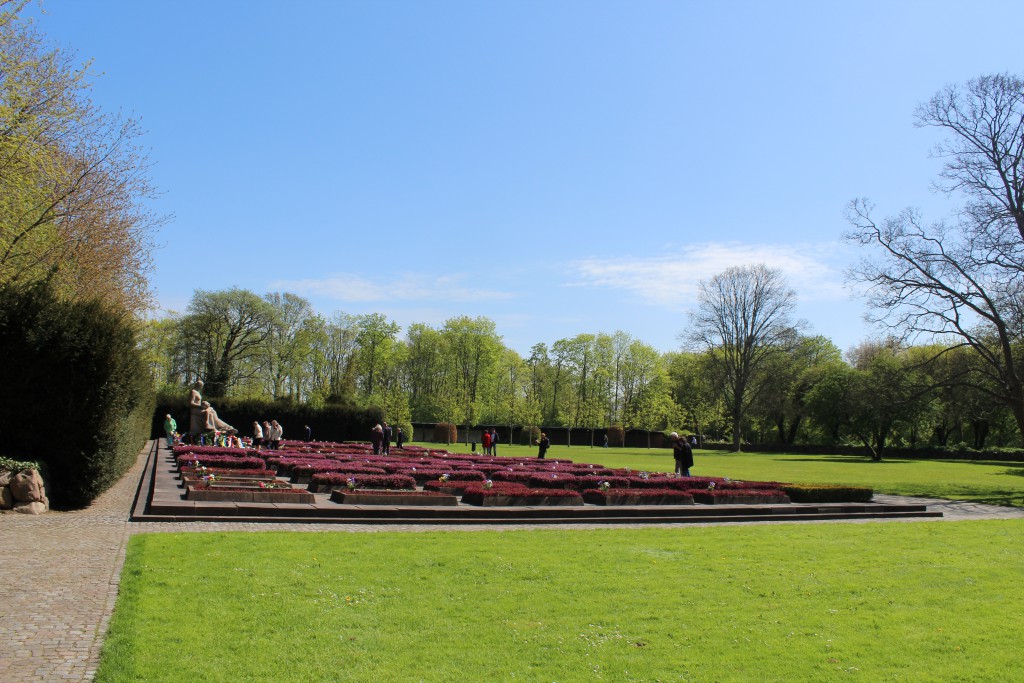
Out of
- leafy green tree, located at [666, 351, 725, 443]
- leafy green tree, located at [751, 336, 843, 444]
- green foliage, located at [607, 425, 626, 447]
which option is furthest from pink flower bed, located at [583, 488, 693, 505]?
green foliage, located at [607, 425, 626, 447]

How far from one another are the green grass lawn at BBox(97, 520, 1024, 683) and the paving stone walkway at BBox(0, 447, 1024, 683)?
0.28 metres

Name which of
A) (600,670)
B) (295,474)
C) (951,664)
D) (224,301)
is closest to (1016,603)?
(951,664)

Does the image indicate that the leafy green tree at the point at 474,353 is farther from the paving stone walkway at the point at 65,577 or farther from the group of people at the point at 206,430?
the paving stone walkway at the point at 65,577

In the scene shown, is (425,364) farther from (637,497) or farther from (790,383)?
(637,497)

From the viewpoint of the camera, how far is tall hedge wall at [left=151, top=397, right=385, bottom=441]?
47.0 metres

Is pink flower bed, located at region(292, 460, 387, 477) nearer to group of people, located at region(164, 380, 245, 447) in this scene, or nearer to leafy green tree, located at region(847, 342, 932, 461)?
group of people, located at region(164, 380, 245, 447)

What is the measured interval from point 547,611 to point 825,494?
544 inches

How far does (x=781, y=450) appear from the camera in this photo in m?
66.9

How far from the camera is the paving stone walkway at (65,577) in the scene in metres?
5.60

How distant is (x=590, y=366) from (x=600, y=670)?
73.7 m

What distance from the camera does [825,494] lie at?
18.8 metres

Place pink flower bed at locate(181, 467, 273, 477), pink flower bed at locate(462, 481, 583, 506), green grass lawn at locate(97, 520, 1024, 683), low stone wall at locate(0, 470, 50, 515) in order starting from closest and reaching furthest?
1. green grass lawn at locate(97, 520, 1024, 683)
2. low stone wall at locate(0, 470, 50, 515)
3. pink flower bed at locate(462, 481, 583, 506)
4. pink flower bed at locate(181, 467, 273, 477)

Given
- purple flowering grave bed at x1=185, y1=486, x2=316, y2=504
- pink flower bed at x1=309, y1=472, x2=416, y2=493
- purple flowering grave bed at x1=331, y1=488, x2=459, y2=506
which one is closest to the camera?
purple flowering grave bed at x1=185, y1=486, x2=316, y2=504

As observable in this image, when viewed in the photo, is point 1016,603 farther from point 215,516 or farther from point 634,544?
point 215,516
